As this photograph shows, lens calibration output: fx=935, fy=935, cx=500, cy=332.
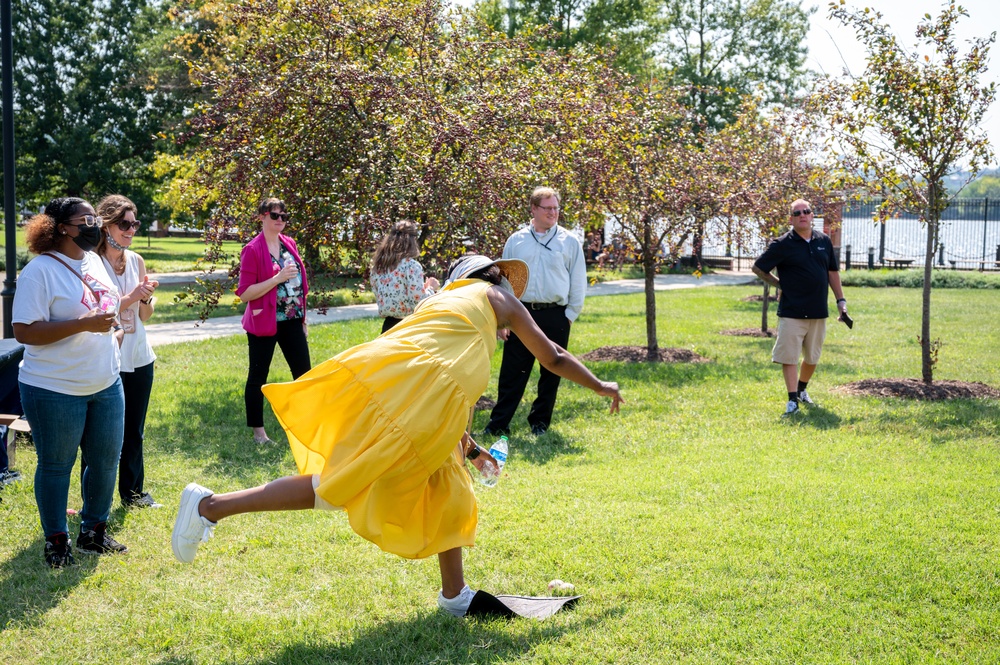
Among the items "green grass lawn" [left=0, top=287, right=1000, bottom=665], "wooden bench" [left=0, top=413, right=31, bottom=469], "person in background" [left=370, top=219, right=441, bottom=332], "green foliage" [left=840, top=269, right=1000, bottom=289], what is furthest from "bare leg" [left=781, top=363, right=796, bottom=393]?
"green foliage" [left=840, top=269, right=1000, bottom=289]

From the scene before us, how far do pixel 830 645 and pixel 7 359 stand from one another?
6.20 meters

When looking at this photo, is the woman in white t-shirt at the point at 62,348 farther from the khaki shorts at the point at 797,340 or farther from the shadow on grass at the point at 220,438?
the khaki shorts at the point at 797,340

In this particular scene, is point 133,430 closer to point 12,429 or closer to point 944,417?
point 12,429

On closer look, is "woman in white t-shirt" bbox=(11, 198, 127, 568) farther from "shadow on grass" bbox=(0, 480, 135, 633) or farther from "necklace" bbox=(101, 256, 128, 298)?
"necklace" bbox=(101, 256, 128, 298)

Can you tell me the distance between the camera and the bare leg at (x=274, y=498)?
149 inches

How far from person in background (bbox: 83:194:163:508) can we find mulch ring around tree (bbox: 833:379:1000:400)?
23.1ft

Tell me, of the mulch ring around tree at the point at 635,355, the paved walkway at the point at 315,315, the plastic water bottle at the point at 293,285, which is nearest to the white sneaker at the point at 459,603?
the plastic water bottle at the point at 293,285

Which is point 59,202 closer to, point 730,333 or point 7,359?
point 7,359

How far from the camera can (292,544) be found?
17.4 ft

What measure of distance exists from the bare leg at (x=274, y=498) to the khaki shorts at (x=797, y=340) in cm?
636

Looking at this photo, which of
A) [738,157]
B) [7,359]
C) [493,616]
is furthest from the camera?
[738,157]

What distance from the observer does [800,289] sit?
9211 mm

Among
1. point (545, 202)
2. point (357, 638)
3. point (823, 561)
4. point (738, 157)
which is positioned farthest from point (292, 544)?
point (738, 157)

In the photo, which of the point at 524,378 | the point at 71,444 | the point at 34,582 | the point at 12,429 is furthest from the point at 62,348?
the point at 524,378
